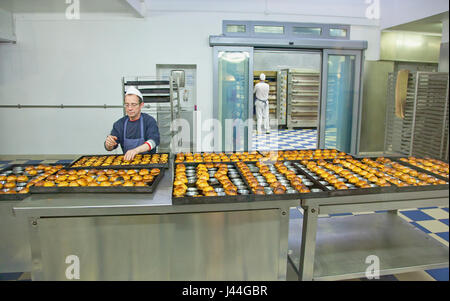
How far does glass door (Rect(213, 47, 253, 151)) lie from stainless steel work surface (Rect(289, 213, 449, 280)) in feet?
10.1

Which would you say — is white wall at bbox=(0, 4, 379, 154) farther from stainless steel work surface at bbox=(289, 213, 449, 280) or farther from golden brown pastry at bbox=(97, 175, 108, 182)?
golden brown pastry at bbox=(97, 175, 108, 182)

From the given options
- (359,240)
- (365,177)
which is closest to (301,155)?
(365,177)

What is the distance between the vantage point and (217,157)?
7.79 feet

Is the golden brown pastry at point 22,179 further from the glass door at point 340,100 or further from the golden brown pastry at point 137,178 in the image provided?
the glass door at point 340,100

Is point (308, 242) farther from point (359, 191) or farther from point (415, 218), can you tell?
point (415, 218)

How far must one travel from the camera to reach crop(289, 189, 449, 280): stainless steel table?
1677 millimetres

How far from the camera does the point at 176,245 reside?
157 cm

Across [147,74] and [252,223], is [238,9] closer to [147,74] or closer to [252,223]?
[147,74]

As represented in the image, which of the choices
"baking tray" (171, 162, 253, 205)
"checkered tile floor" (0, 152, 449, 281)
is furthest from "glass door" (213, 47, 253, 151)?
"baking tray" (171, 162, 253, 205)

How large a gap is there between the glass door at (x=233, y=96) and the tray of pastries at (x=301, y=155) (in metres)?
2.85

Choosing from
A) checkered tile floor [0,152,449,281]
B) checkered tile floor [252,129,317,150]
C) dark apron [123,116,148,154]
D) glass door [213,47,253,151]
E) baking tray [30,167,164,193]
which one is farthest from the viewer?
checkered tile floor [252,129,317,150]

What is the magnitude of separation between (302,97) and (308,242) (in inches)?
354
